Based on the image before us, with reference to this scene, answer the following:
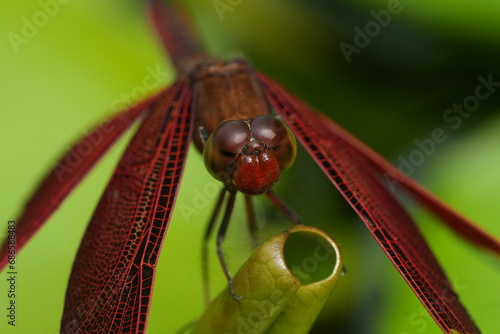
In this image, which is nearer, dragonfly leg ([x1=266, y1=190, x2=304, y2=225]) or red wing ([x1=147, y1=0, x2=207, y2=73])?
dragonfly leg ([x1=266, y1=190, x2=304, y2=225])

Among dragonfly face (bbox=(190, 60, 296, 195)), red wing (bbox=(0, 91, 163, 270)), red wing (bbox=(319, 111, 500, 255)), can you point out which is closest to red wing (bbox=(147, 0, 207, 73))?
red wing (bbox=(0, 91, 163, 270))

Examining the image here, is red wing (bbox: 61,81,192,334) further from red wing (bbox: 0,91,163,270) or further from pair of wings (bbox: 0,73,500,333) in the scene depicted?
red wing (bbox: 0,91,163,270)

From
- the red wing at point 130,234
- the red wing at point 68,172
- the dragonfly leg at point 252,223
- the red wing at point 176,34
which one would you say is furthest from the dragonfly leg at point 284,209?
the red wing at point 176,34

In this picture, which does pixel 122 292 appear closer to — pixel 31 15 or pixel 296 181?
pixel 296 181

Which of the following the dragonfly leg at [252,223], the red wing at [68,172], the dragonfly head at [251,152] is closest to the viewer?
the dragonfly head at [251,152]

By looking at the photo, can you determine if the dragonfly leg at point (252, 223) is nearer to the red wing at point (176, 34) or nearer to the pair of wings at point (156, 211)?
the pair of wings at point (156, 211)

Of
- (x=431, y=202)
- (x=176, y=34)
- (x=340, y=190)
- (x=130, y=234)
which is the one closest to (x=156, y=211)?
(x=130, y=234)

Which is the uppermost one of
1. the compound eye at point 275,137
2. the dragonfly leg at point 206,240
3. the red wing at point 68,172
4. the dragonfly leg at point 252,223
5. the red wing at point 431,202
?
the red wing at point 68,172
